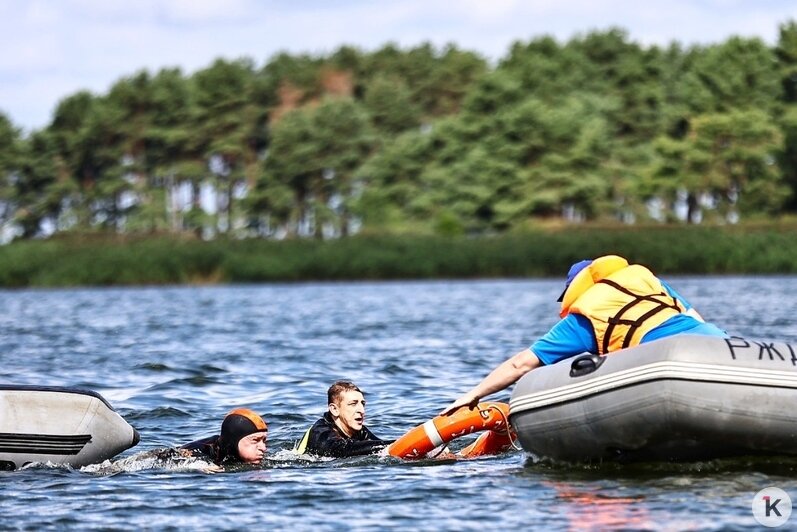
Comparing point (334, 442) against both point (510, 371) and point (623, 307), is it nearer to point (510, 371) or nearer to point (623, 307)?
point (510, 371)

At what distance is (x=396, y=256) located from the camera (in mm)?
47344

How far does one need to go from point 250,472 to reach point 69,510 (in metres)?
1.64

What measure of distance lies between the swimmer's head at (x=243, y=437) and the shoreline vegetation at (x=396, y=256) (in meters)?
34.1

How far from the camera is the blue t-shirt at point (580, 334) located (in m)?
9.00

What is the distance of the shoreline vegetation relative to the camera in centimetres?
4347

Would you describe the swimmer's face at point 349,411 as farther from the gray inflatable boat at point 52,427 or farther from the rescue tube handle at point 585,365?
the rescue tube handle at point 585,365

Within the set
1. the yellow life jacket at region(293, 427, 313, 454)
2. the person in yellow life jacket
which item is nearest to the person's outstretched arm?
the person in yellow life jacket

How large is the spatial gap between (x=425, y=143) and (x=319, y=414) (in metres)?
56.1

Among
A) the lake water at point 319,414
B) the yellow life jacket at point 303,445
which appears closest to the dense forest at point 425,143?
the lake water at point 319,414

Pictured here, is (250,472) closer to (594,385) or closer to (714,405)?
(594,385)

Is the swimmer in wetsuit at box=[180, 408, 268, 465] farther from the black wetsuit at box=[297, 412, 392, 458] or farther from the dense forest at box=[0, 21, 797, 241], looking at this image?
the dense forest at box=[0, 21, 797, 241]

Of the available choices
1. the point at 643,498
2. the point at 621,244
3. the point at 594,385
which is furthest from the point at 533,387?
the point at 621,244

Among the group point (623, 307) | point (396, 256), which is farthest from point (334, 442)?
point (396, 256)

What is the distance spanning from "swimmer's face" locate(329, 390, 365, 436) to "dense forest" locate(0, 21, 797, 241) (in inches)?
1799
